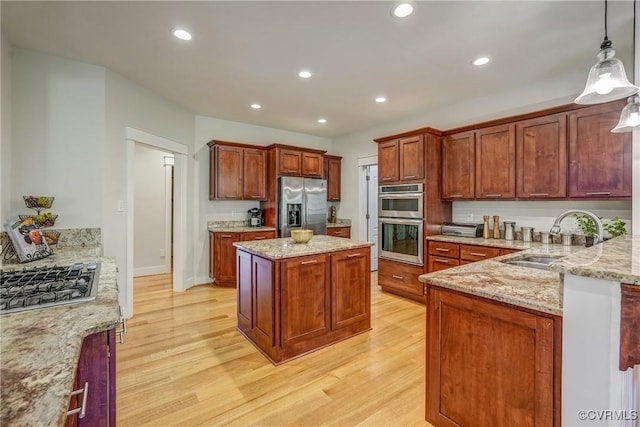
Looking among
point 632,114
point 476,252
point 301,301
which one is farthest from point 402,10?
point 476,252

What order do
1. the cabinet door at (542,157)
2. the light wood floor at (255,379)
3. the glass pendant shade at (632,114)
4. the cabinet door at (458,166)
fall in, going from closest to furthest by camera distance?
the light wood floor at (255,379) → the glass pendant shade at (632,114) → the cabinet door at (542,157) → the cabinet door at (458,166)

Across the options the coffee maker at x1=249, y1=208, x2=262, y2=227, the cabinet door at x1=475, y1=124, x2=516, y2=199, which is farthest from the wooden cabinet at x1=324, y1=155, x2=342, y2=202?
the cabinet door at x1=475, y1=124, x2=516, y2=199

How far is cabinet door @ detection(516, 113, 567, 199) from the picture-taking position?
117 inches

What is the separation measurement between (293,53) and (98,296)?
2.46 m

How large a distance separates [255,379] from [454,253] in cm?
259

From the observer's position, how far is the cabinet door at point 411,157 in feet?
12.6

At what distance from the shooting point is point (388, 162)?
4262 millimetres

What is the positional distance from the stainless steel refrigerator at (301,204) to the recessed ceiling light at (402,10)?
3008 mm

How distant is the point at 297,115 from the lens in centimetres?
468

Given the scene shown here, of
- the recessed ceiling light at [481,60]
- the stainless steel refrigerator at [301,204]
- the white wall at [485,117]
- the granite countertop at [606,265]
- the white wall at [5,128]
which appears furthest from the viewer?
the stainless steel refrigerator at [301,204]

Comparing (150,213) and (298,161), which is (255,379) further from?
(150,213)

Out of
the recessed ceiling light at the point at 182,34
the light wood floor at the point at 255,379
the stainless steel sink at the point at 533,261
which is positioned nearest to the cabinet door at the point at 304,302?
the light wood floor at the point at 255,379

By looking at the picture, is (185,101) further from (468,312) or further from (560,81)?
(560,81)

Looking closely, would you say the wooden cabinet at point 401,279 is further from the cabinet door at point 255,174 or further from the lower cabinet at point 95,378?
the lower cabinet at point 95,378
